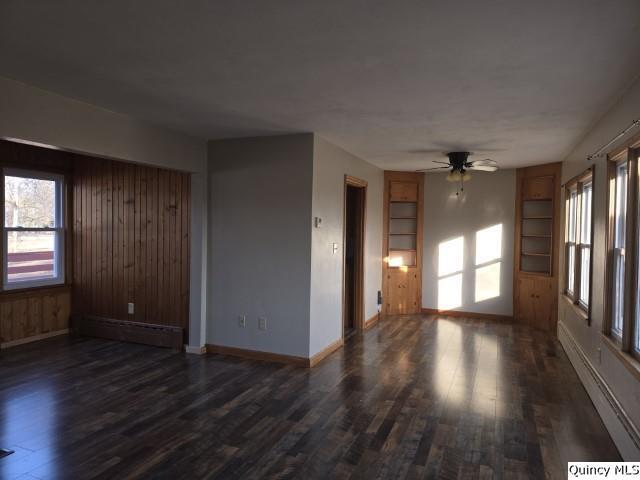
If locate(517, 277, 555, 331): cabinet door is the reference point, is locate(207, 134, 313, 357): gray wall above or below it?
above

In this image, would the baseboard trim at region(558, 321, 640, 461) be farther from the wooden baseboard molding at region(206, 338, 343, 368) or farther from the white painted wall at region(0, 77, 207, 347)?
the white painted wall at region(0, 77, 207, 347)

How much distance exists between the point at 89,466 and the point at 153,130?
2.98 meters

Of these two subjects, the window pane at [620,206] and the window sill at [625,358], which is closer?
the window sill at [625,358]

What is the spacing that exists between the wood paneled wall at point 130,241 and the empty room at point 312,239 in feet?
0.11

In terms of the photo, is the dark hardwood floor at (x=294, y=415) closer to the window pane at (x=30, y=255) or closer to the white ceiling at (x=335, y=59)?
the window pane at (x=30, y=255)

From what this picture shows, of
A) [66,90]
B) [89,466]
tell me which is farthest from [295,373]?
[66,90]

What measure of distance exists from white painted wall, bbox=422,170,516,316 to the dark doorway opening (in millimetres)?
1682

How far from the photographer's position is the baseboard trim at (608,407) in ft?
8.72

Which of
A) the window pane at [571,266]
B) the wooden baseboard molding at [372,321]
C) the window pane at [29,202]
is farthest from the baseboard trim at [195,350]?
the window pane at [571,266]

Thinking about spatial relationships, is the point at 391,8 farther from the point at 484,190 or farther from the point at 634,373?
the point at 484,190

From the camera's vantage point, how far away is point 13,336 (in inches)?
207

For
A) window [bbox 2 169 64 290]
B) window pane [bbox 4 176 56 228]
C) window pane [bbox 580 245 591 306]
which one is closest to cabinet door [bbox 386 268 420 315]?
window pane [bbox 580 245 591 306]

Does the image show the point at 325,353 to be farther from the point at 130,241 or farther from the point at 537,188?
the point at 537,188

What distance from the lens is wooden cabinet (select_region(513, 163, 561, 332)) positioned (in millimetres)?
6430
